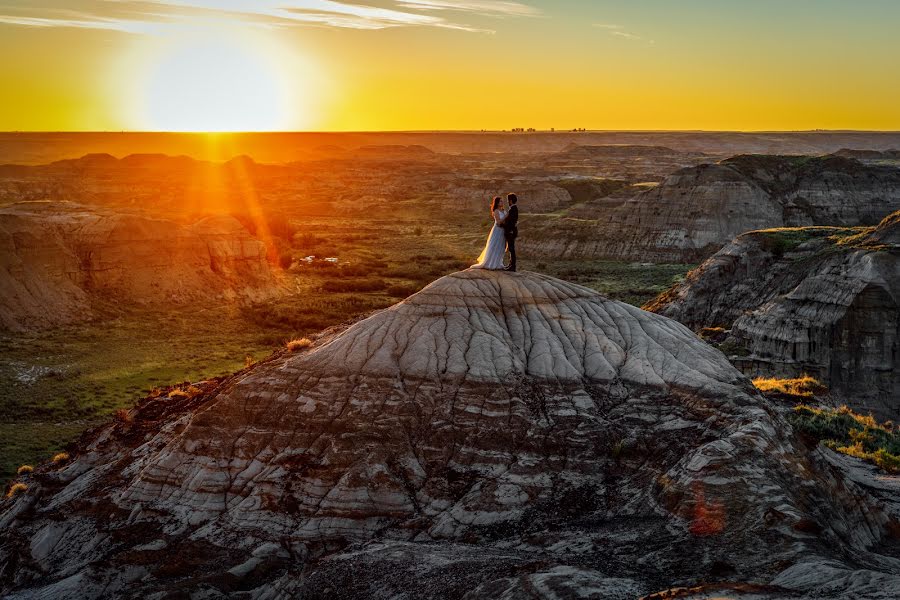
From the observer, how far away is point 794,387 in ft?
97.9

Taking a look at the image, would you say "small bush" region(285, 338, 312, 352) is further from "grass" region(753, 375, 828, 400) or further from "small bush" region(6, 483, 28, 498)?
"grass" region(753, 375, 828, 400)

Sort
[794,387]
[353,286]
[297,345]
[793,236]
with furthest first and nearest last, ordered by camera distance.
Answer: [353,286]
[793,236]
[794,387]
[297,345]

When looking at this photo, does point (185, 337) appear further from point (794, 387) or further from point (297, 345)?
point (794, 387)

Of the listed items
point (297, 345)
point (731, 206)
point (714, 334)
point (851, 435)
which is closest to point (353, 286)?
point (714, 334)

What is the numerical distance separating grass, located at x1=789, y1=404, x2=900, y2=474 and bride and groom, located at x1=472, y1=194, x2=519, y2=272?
918cm

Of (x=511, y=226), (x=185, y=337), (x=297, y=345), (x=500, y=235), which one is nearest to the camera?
(x=511, y=226)

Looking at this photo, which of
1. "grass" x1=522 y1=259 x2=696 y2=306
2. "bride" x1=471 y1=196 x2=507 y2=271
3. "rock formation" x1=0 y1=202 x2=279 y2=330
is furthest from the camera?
"grass" x1=522 y1=259 x2=696 y2=306

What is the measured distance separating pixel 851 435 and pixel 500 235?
12358 mm

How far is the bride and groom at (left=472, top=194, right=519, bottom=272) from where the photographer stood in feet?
66.8

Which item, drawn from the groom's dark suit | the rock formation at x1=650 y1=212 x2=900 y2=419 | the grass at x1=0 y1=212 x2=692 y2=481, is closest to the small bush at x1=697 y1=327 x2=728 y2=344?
the rock formation at x1=650 y1=212 x2=900 y2=419

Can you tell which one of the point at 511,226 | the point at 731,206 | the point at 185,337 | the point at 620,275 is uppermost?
the point at 511,226

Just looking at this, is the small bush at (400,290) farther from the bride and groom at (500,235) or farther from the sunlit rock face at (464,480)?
the sunlit rock face at (464,480)

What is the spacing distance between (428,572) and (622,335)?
9.04 metres

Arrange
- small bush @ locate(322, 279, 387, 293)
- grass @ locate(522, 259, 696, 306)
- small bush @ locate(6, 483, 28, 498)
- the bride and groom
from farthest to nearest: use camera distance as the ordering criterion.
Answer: small bush @ locate(322, 279, 387, 293), grass @ locate(522, 259, 696, 306), the bride and groom, small bush @ locate(6, 483, 28, 498)
